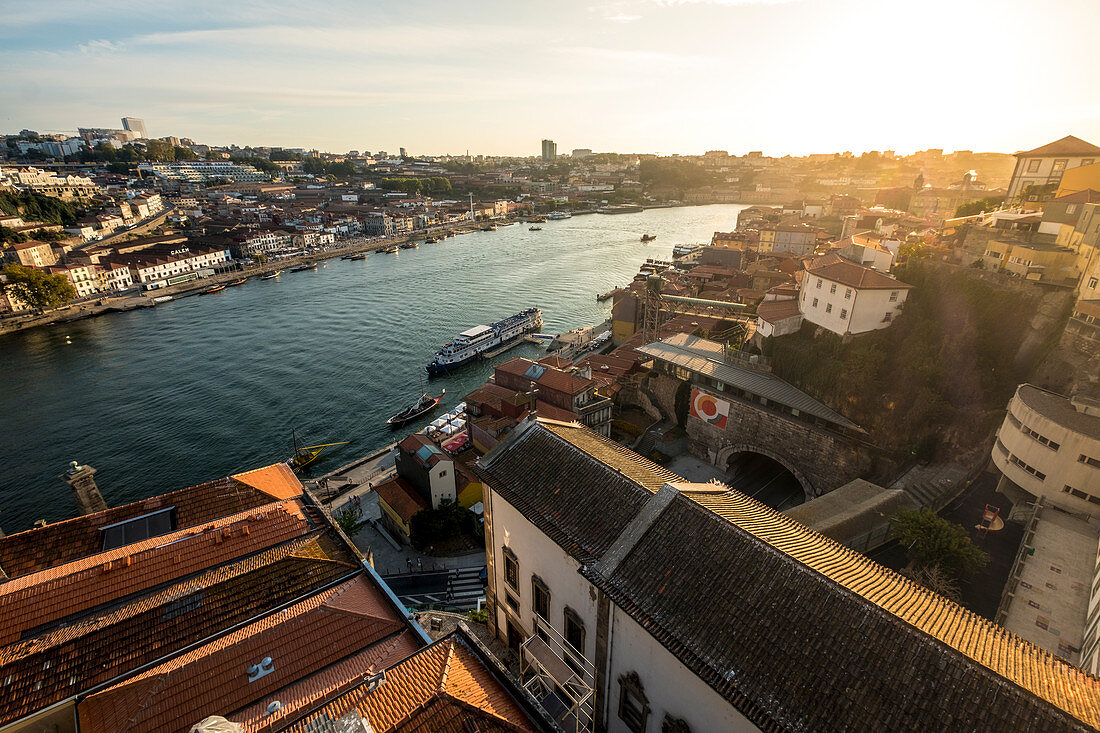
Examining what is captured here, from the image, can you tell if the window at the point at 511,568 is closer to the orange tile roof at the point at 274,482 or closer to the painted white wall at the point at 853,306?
the orange tile roof at the point at 274,482

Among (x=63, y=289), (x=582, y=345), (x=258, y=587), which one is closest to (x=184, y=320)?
(x=63, y=289)

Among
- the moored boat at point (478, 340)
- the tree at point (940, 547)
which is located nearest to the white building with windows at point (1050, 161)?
the tree at point (940, 547)

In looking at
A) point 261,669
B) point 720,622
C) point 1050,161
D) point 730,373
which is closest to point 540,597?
point 720,622

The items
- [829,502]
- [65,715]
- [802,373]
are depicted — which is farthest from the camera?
[802,373]

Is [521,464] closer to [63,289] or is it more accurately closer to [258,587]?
[258,587]

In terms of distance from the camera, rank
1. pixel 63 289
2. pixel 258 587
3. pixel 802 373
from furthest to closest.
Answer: pixel 63 289 → pixel 802 373 → pixel 258 587

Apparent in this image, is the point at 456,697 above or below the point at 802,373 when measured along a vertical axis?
above
